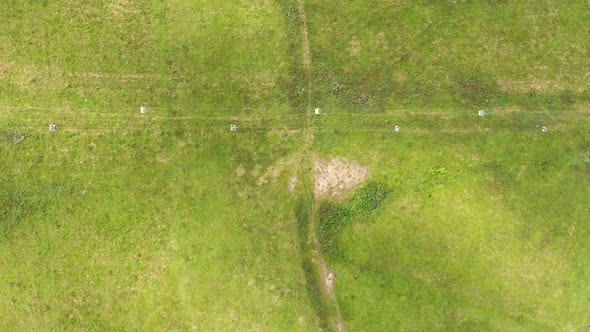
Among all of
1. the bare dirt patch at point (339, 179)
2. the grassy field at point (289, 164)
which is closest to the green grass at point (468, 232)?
the grassy field at point (289, 164)

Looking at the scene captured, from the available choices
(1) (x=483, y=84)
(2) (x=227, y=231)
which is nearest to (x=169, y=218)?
(2) (x=227, y=231)

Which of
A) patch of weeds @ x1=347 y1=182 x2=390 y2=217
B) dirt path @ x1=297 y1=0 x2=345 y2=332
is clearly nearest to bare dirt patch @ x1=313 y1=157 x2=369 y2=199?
patch of weeds @ x1=347 y1=182 x2=390 y2=217

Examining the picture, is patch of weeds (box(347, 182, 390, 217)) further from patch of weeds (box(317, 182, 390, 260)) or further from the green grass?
the green grass

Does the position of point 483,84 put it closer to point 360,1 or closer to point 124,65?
point 360,1

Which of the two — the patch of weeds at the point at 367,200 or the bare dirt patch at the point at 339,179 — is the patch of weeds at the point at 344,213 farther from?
the bare dirt patch at the point at 339,179

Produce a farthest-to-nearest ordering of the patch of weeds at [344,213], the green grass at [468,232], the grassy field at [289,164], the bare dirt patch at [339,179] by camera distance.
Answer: the bare dirt patch at [339,179] → the patch of weeds at [344,213] → the grassy field at [289,164] → the green grass at [468,232]

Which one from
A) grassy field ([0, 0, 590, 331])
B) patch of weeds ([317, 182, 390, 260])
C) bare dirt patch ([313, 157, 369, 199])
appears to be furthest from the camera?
bare dirt patch ([313, 157, 369, 199])

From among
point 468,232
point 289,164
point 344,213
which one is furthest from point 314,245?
point 468,232
